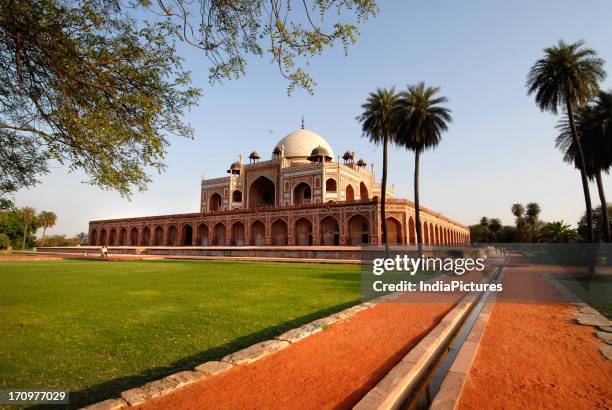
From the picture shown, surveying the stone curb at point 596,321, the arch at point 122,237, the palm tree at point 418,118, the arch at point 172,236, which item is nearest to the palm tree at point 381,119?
the palm tree at point 418,118

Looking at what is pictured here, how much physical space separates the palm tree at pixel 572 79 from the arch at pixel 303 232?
25196 millimetres

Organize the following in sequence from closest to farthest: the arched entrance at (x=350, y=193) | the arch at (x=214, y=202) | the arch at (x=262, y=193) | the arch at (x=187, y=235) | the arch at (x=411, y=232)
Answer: the arch at (x=411, y=232) → the arched entrance at (x=350, y=193) → the arch at (x=187, y=235) → the arch at (x=262, y=193) → the arch at (x=214, y=202)

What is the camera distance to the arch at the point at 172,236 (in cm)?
4831

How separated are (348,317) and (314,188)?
115ft

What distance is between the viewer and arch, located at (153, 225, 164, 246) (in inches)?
1948

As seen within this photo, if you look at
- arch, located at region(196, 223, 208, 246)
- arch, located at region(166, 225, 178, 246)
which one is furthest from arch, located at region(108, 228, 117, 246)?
arch, located at region(196, 223, 208, 246)

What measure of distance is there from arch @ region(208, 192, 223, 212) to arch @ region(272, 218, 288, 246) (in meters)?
14.0

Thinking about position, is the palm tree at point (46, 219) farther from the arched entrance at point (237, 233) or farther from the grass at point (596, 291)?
the grass at point (596, 291)

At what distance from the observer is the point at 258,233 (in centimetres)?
4116

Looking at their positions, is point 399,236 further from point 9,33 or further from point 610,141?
point 9,33

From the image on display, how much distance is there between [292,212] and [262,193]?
12726 millimetres

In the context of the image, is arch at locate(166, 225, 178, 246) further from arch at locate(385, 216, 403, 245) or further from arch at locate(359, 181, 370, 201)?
arch at locate(385, 216, 403, 245)

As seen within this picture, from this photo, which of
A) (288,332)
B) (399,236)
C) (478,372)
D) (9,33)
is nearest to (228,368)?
(288,332)

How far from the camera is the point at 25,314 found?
19.9 feet
